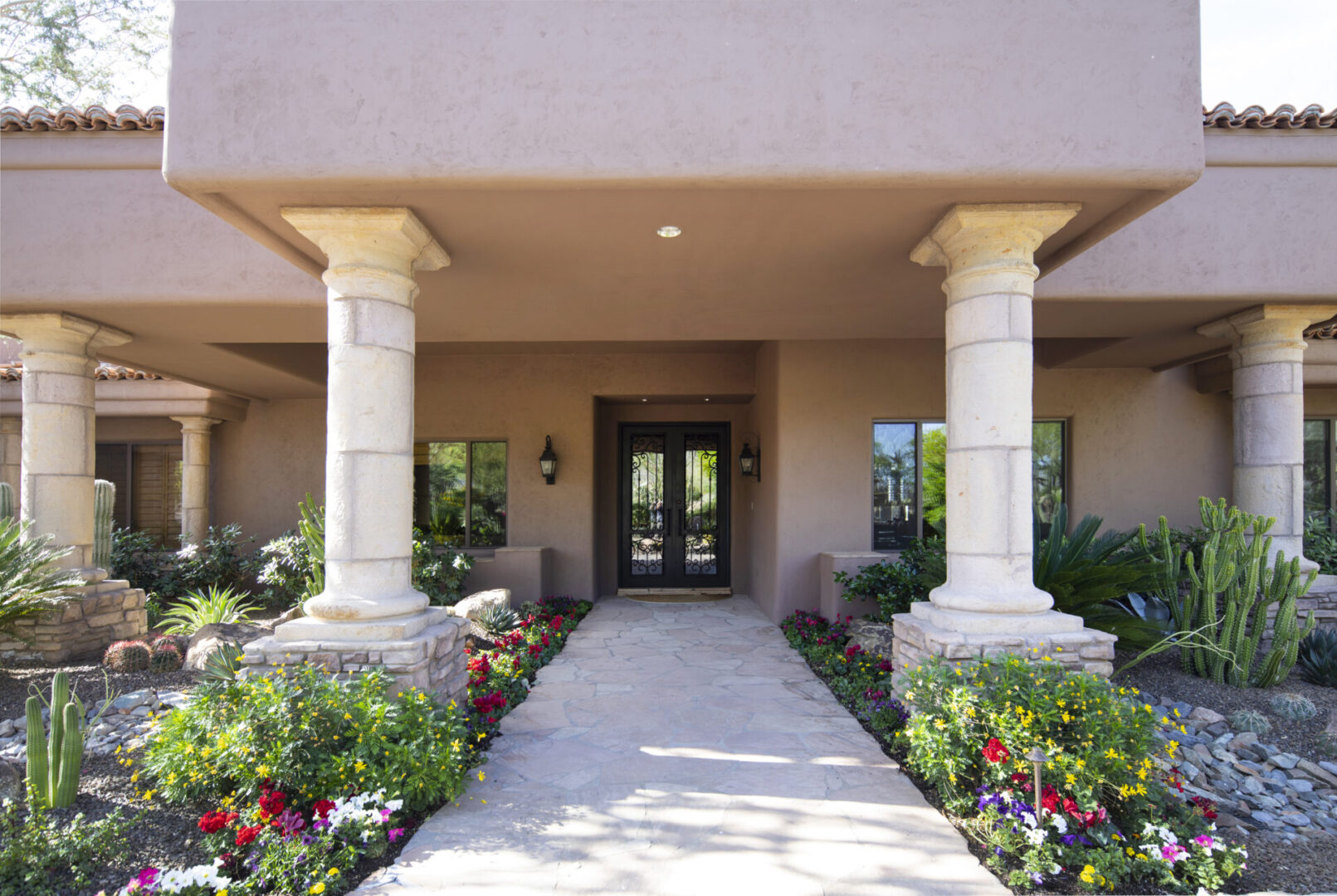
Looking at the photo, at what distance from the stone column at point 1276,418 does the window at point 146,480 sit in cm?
1289

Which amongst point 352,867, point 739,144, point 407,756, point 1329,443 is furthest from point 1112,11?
point 1329,443

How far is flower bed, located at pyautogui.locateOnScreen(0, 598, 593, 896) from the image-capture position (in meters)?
2.86

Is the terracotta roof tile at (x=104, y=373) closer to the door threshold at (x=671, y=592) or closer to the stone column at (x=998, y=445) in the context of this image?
the door threshold at (x=671, y=592)

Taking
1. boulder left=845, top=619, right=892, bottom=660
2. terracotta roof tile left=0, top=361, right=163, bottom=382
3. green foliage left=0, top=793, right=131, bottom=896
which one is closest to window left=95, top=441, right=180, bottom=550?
terracotta roof tile left=0, top=361, right=163, bottom=382

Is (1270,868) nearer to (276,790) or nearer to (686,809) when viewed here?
(686,809)

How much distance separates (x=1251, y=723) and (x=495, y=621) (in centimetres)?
600

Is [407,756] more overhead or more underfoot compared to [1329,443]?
more underfoot

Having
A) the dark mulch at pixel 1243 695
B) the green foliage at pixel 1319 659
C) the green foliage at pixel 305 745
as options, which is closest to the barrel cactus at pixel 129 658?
the green foliage at pixel 305 745

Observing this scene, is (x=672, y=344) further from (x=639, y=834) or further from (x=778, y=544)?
(x=639, y=834)

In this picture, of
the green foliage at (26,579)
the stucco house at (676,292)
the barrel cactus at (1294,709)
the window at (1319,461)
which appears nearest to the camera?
the stucco house at (676,292)

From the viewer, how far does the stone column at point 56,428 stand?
6.30 m

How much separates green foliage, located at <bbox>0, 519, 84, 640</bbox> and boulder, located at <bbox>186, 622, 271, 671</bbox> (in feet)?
3.36

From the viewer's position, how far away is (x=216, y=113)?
3.68m

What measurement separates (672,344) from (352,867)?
24.0 feet
